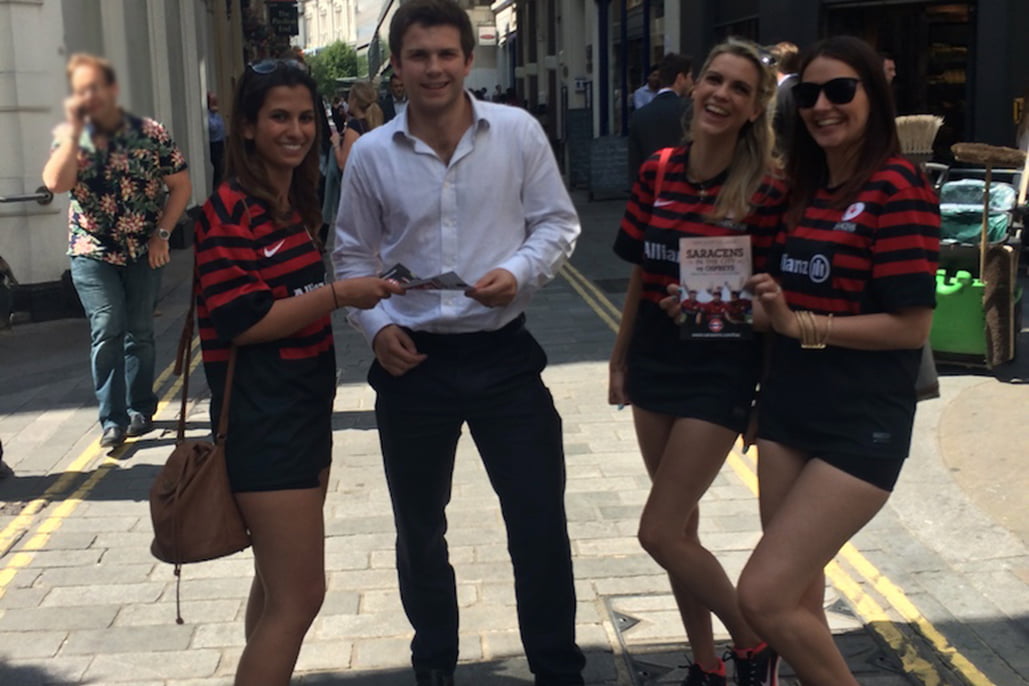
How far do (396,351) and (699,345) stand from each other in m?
0.80

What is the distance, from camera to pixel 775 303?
2.84 m

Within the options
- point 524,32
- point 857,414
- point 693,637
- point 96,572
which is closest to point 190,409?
point 96,572

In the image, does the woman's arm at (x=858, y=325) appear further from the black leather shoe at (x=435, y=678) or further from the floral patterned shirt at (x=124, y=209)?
the floral patterned shirt at (x=124, y=209)

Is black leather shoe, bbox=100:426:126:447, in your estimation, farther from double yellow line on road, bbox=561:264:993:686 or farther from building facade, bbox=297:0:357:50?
double yellow line on road, bbox=561:264:993:686

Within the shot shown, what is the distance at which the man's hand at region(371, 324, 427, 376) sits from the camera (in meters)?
3.16

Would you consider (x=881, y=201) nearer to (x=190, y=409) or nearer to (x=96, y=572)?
(x=96, y=572)

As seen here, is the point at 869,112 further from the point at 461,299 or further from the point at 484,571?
the point at 484,571

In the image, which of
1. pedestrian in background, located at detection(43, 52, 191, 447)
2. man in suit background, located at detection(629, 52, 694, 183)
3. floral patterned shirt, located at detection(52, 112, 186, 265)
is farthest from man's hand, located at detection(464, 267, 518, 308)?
man in suit background, located at detection(629, 52, 694, 183)

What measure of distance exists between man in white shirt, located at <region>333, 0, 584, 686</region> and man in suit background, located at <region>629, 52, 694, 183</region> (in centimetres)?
716

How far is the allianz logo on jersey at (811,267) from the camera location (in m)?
2.88

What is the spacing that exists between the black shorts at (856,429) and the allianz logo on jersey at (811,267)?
26cm

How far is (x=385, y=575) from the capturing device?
4.69 m

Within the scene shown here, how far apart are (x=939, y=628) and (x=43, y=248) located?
870cm

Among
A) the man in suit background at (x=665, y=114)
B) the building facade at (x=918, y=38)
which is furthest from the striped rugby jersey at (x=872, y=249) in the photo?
the building facade at (x=918, y=38)
